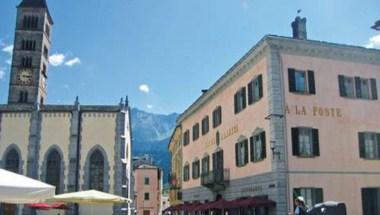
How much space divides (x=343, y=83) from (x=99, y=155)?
22753 millimetres

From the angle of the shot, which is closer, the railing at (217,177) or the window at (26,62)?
the railing at (217,177)

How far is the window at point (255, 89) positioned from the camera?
76.0ft

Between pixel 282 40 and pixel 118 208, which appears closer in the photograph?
pixel 282 40

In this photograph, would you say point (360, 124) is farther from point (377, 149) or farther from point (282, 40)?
point (282, 40)

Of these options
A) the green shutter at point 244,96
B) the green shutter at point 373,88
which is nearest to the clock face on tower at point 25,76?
the green shutter at point 244,96

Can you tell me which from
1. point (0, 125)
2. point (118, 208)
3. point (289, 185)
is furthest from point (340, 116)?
point (0, 125)

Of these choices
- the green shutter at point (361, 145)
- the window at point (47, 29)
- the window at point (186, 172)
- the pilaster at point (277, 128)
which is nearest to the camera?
the pilaster at point (277, 128)

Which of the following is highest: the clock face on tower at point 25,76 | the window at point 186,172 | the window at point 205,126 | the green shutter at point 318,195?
the clock face on tower at point 25,76

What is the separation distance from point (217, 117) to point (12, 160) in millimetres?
19460

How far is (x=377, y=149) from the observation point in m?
23.2

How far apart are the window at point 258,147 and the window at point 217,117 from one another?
631 centimetres

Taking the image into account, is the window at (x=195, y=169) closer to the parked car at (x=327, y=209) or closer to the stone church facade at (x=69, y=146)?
the stone church facade at (x=69, y=146)

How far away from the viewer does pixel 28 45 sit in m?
60.2

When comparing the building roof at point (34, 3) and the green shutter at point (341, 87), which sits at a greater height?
the building roof at point (34, 3)
